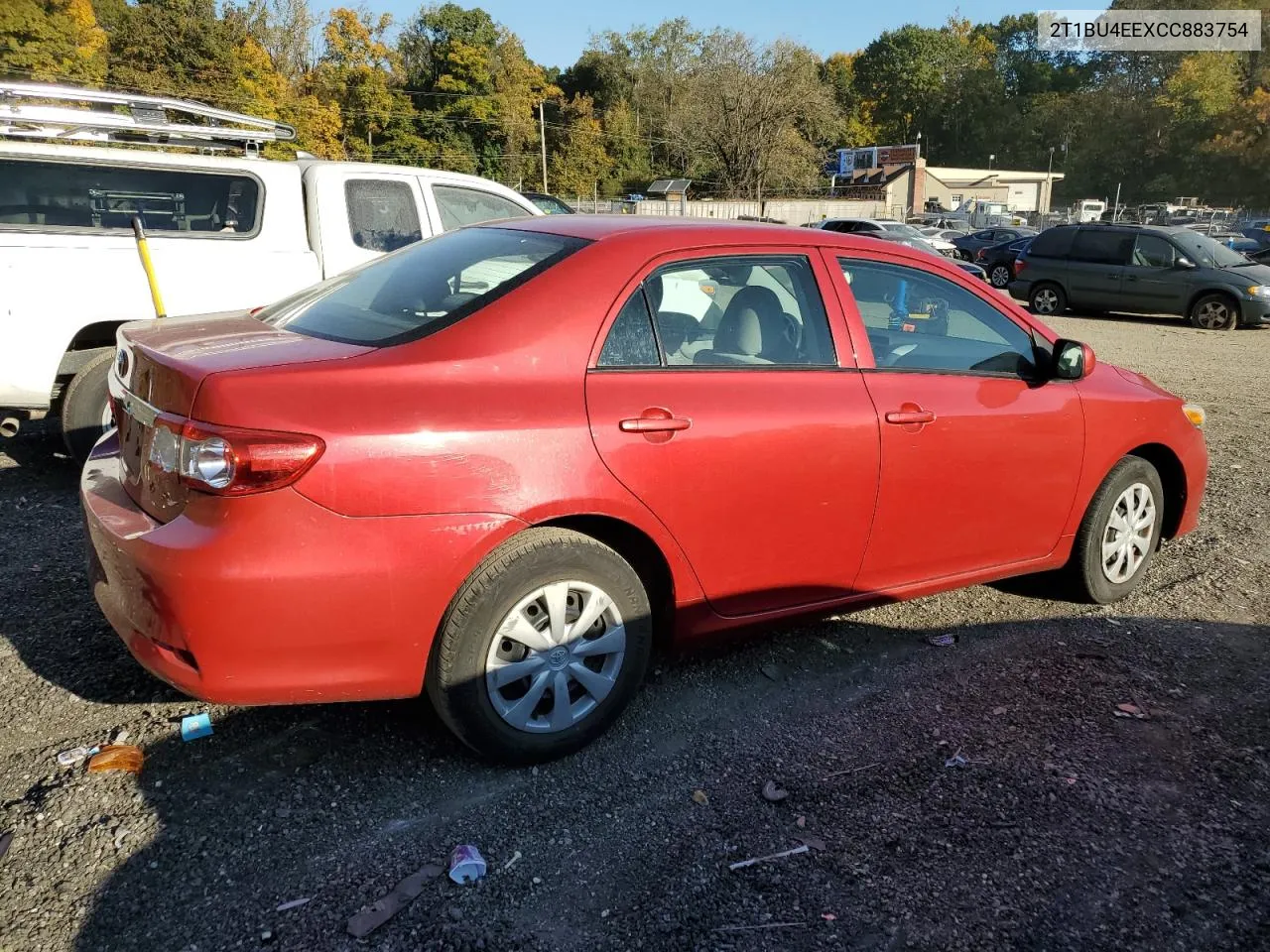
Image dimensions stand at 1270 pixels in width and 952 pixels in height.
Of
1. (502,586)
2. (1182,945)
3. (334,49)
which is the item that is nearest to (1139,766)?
(1182,945)

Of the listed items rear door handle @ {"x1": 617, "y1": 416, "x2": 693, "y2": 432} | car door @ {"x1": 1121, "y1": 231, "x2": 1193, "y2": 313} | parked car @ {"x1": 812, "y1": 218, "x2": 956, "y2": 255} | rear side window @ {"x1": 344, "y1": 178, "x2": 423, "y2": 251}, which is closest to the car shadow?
rear door handle @ {"x1": 617, "y1": 416, "x2": 693, "y2": 432}

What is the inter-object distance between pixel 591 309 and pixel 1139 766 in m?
2.37

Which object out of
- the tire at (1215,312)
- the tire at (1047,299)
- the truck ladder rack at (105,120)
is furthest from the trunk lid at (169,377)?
the tire at (1047,299)

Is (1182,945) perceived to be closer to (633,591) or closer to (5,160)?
(633,591)

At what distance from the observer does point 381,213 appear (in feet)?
23.4

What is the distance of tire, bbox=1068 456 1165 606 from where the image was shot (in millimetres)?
4418

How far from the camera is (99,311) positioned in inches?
229

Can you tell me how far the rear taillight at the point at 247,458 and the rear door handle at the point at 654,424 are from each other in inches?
36.3

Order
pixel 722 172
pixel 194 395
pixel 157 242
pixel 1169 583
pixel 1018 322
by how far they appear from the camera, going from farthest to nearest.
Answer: pixel 722 172, pixel 157 242, pixel 1169 583, pixel 1018 322, pixel 194 395

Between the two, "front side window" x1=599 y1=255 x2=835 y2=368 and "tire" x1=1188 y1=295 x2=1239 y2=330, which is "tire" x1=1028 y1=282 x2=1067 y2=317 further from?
"front side window" x1=599 y1=255 x2=835 y2=368

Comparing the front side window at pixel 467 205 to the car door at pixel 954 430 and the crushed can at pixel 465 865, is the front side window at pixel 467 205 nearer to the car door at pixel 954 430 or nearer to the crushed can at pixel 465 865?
the car door at pixel 954 430

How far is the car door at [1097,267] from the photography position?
1784 cm

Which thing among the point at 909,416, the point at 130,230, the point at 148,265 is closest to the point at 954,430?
the point at 909,416

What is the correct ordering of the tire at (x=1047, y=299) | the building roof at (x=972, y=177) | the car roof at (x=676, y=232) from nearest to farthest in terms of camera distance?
the car roof at (x=676, y=232) < the tire at (x=1047, y=299) < the building roof at (x=972, y=177)
